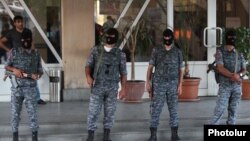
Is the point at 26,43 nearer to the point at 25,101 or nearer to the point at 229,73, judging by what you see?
the point at 25,101

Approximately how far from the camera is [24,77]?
7910mm

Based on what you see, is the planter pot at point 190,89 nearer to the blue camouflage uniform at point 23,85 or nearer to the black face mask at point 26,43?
the blue camouflage uniform at point 23,85

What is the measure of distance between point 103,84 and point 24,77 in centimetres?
116

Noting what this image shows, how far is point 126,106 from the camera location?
10.8 metres

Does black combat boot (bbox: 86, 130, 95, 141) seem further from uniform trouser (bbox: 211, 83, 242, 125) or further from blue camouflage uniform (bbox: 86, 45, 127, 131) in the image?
uniform trouser (bbox: 211, 83, 242, 125)

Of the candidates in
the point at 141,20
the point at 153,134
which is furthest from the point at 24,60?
the point at 141,20

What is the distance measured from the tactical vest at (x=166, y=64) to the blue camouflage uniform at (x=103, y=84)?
657 millimetres

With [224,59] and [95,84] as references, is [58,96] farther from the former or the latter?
[224,59]

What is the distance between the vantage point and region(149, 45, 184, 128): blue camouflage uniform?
8.27 m

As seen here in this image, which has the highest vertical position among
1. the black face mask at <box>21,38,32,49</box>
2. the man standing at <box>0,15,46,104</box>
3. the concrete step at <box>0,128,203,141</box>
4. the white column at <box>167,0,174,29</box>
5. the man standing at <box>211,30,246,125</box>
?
the white column at <box>167,0,174,29</box>

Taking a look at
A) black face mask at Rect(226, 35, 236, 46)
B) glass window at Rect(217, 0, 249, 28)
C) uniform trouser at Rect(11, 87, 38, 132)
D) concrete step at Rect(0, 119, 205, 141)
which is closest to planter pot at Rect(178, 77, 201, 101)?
glass window at Rect(217, 0, 249, 28)

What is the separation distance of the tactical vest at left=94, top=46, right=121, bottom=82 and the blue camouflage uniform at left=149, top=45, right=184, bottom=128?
587 mm

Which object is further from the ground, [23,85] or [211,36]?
[211,36]

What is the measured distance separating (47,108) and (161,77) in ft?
10.3
